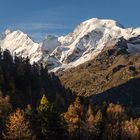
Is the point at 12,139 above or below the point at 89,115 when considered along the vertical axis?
below

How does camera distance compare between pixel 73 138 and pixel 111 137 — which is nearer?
pixel 73 138

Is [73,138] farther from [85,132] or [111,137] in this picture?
[111,137]

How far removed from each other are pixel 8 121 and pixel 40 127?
1408 centimetres

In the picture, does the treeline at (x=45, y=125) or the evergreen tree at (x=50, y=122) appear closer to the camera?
the treeline at (x=45, y=125)

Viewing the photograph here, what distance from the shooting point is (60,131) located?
151 m

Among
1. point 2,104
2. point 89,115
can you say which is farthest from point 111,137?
point 2,104

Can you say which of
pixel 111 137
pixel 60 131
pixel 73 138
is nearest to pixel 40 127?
pixel 60 131

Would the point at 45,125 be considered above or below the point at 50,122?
below

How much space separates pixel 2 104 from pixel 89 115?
36615 mm

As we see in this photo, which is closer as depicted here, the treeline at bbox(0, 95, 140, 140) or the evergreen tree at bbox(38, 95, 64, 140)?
the treeline at bbox(0, 95, 140, 140)

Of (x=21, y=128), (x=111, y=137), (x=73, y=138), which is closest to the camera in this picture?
(x=21, y=128)

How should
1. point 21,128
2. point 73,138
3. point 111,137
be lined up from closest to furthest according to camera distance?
1. point 21,128
2. point 73,138
3. point 111,137

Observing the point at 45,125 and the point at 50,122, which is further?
the point at 45,125

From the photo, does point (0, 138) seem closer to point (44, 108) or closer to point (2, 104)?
point (44, 108)
